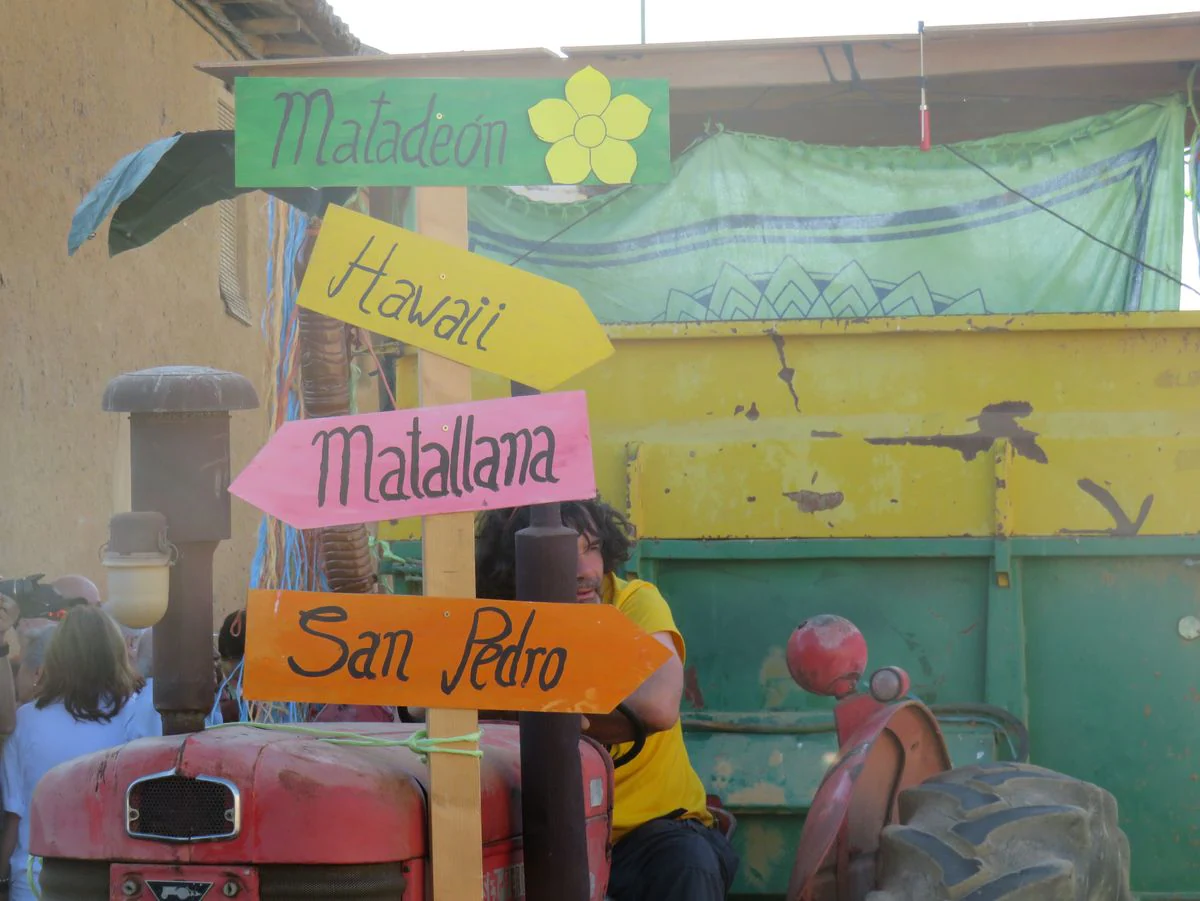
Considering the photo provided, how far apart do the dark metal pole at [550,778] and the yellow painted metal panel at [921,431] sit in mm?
1789

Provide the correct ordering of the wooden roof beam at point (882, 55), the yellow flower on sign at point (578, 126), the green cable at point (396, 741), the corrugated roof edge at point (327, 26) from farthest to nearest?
the corrugated roof edge at point (327, 26) < the wooden roof beam at point (882, 55) < the yellow flower on sign at point (578, 126) < the green cable at point (396, 741)

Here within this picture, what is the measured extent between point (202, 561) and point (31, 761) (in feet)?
8.87

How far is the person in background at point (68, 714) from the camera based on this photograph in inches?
192

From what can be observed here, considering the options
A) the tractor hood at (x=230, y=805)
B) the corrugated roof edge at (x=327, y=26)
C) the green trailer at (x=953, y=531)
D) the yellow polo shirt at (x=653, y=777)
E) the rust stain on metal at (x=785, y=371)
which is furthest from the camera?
the corrugated roof edge at (x=327, y=26)

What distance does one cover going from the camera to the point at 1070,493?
4.08 metres

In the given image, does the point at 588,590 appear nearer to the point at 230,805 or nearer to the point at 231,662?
the point at 230,805

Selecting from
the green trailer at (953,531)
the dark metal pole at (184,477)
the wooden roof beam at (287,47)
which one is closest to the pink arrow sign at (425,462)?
the dark metal pole at (184,477)

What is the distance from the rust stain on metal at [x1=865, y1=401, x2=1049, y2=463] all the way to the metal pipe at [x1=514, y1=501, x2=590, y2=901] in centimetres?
196

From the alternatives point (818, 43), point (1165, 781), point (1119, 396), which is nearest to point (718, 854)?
point (1165, 781)

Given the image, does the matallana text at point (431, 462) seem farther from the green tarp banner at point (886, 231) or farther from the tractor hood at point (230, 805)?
the green tarp banner at point (886, 231)

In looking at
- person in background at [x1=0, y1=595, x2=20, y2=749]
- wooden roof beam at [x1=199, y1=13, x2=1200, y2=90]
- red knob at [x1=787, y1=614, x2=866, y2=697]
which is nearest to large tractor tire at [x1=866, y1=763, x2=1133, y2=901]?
red knob at [x1=787, y1=614, x2=866, y2=697]

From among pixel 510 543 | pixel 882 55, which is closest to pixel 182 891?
pixel 510 543

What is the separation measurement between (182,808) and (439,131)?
1.15 m

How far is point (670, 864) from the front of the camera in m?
2.99
